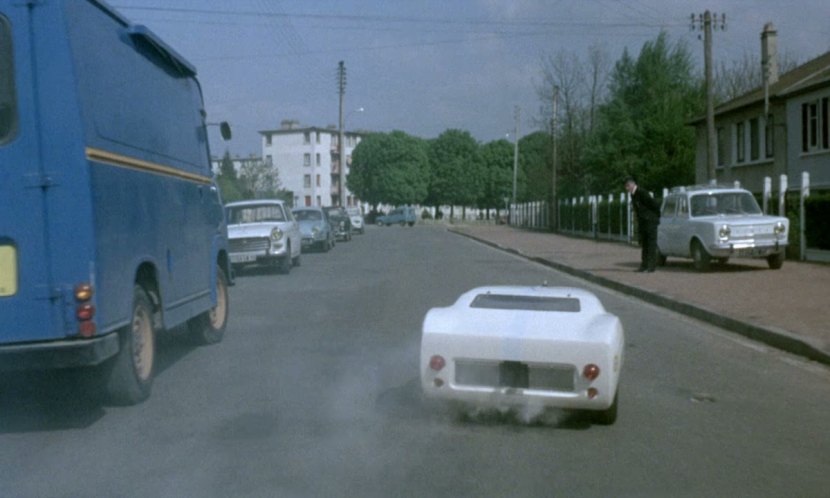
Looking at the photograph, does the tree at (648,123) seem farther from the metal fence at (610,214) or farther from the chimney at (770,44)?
the chimney at (770,44)

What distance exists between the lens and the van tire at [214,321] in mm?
11508

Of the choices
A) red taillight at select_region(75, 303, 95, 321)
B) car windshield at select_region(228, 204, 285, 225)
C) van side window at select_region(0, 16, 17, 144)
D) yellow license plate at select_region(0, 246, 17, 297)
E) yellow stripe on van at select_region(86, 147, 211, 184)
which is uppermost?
van side window at select_region(0, 16, 17, 144)

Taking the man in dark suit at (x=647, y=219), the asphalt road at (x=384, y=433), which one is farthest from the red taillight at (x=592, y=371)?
the man in dark suit at (x=647, y=219)

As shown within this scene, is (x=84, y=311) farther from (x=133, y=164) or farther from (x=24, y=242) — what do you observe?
(x=133, y=164)

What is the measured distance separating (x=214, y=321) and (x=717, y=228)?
12.3 metres

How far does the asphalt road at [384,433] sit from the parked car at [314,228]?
895 inches

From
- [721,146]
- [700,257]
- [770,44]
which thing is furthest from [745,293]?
[770,44]

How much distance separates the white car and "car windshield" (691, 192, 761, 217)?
52.2ft

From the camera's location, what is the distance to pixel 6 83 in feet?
22.4

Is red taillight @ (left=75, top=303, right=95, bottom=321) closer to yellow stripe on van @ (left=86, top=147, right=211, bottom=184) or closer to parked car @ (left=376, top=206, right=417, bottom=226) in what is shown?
yellow stripe on van @ (left=86, top=147, right=211, bottom=184)


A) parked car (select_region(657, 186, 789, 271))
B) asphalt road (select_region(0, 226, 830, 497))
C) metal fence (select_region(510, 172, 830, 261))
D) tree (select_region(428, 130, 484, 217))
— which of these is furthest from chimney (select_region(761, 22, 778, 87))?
tree (select_region(428, 130, 484, 217))

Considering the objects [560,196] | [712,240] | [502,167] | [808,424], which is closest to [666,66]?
[560,196]

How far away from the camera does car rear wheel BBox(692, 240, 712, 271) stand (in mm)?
21266

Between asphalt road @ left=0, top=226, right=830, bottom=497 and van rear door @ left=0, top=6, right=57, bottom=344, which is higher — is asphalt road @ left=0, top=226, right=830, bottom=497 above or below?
below
